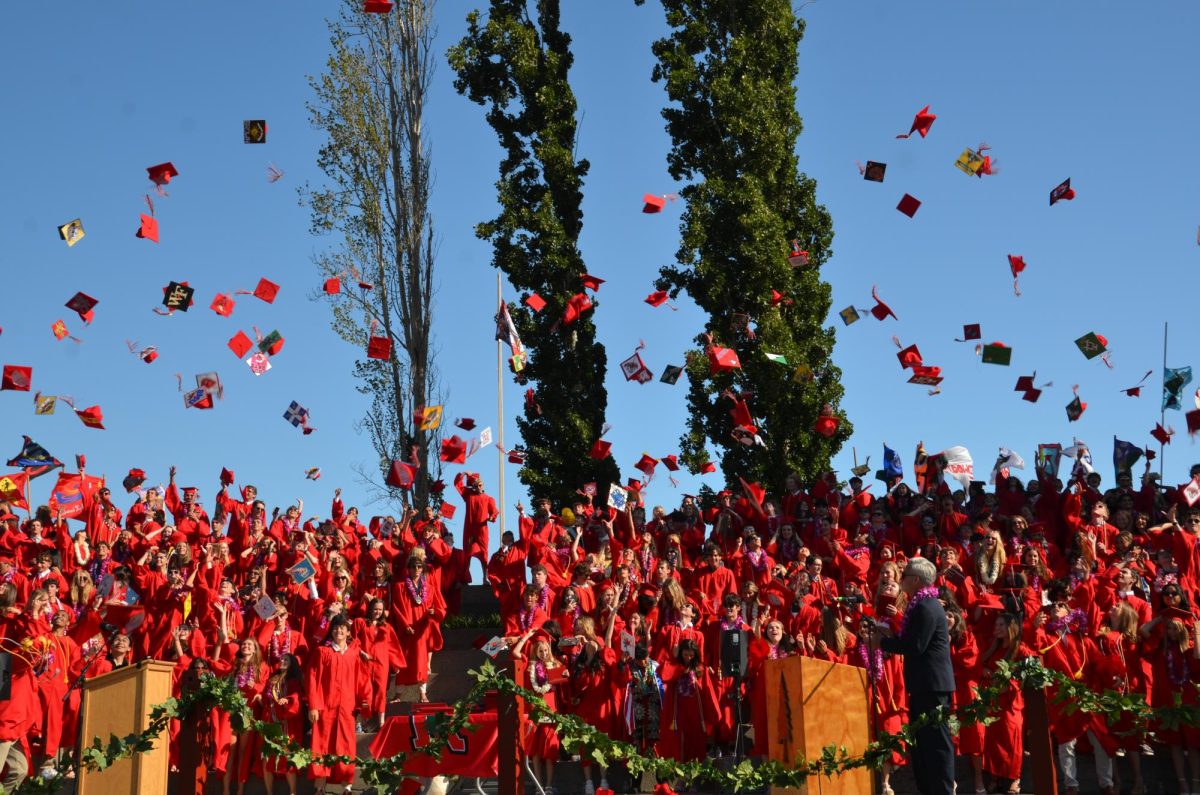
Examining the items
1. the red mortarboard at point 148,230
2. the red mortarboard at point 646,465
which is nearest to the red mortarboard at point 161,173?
the red mortarboard at point 148,230

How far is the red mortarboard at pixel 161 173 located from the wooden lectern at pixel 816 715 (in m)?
10.9

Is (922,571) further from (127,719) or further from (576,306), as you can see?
(576,306)

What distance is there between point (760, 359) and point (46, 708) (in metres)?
13.5

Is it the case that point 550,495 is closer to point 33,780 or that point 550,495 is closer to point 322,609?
point 322,609

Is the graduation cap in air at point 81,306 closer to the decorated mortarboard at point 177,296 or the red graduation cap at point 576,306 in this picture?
→ the decorated mortarboard at point 177,296

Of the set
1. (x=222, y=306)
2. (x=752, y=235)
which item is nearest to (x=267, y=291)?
(x=222, y=306)

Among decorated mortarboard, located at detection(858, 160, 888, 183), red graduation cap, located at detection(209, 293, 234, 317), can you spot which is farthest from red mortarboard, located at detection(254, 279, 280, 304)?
decorated mortarboard, located at detection(858, 160, 888, 183)

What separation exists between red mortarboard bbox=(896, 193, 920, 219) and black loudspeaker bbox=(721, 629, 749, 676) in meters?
11.2

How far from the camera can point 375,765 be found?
835cm

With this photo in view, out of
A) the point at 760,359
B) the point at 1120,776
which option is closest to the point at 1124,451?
the point at 760,359

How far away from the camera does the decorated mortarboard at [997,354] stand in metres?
19.8

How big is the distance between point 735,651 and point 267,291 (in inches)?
423

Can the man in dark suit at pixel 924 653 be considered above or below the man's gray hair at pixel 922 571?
below

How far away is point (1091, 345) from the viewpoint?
62.7 feet
